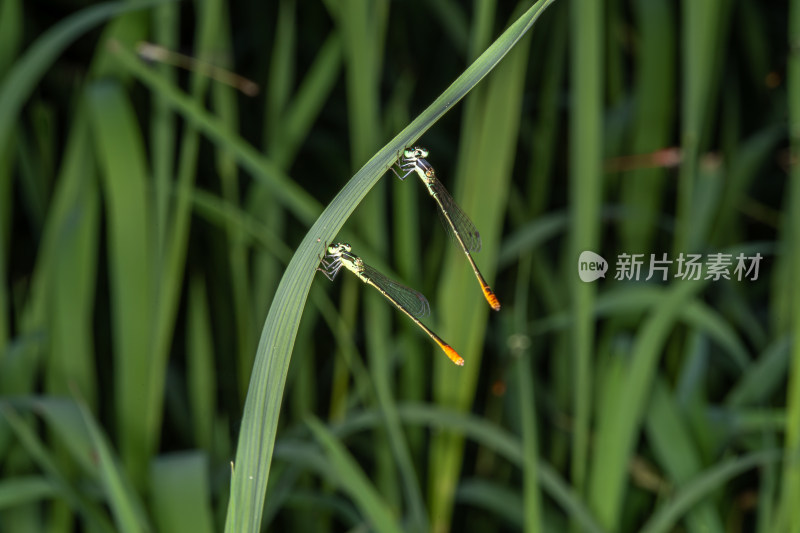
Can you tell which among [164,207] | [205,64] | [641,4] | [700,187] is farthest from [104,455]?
[641,4]

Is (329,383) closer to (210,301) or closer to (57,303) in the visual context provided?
(210,301)

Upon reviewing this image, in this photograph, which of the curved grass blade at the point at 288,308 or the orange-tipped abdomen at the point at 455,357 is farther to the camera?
the orange-tipped abdomen at the point at 455,357

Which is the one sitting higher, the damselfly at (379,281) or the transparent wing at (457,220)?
the transparent wing at (457,220)

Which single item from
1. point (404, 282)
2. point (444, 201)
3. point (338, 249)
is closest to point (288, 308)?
point (338, 249)

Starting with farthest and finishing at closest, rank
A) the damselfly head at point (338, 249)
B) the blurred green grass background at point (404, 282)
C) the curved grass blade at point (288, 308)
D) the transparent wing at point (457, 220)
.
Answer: the blurred green grass background at point (404, 282), the transparent wing at point (457, 220), the damselfly head at point (338, 249), the curved grass blade at point (288, 308)

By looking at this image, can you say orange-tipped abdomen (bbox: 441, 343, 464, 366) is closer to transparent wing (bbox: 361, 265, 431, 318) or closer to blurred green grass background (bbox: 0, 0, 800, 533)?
transparent wing (bbox: 361, 265, 431, 318)

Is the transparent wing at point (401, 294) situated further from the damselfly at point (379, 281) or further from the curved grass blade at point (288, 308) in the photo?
the curved grass blade at point (288, 308)

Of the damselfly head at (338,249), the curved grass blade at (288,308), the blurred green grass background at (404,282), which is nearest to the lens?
the curved grass blade at (288,308)

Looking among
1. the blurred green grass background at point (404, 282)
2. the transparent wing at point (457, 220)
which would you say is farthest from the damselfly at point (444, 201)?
the blurred green grass background at point (404, 282)
